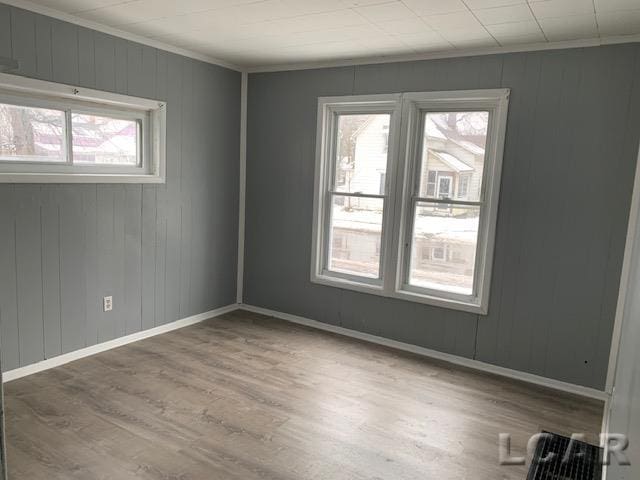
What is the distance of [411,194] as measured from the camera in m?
4.13

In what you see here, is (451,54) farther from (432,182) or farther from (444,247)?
(444,247)

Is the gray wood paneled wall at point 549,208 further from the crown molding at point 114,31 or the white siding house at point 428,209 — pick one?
the crown molding at point 114,31

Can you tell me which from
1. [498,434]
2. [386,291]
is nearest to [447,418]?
[498,434]

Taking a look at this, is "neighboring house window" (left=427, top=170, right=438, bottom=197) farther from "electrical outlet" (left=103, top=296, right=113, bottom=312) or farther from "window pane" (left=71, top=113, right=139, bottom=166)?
"electrical outlet" (left=103, top=296, right=113, bottom=312)

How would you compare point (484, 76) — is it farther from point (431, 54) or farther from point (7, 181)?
point (7, 181)

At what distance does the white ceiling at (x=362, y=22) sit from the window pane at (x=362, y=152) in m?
0.60

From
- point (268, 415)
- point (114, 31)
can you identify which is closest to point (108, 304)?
point (268, 415)

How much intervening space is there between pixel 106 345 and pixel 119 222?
98cm

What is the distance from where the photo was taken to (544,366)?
3646 millimetres

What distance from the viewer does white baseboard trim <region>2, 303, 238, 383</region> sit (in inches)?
133

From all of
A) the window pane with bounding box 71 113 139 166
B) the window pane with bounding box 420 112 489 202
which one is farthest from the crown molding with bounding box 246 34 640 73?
the window pane with bounding box 71 113 139 166

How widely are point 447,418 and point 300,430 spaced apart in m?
0.93

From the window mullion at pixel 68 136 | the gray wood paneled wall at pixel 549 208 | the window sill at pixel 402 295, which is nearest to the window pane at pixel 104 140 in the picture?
the window mullion at pixel 68 136

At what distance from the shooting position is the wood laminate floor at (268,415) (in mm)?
2504
